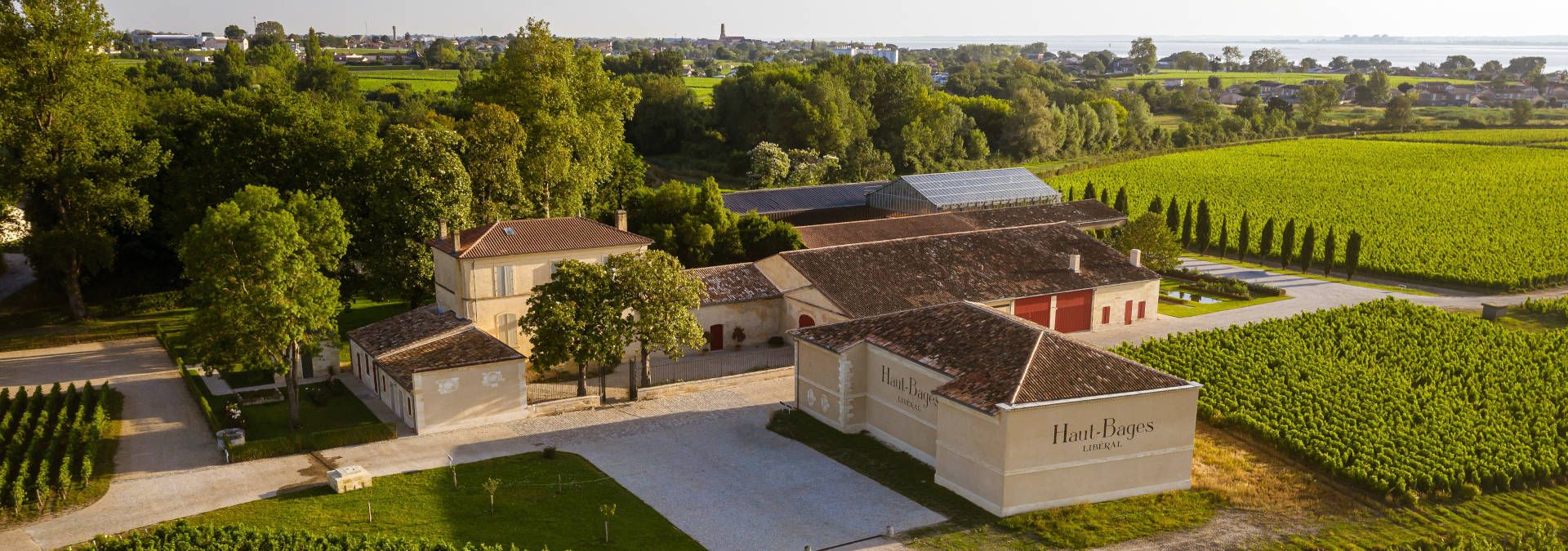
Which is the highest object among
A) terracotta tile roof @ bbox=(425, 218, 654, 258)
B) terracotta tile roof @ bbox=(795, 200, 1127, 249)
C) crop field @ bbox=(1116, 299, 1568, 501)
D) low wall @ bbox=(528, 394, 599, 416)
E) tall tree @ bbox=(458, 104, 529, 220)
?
tall tree @ bbox=(458, 104, 529, 220)

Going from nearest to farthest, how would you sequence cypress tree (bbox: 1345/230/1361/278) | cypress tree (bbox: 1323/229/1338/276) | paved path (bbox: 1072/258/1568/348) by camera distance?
paved path (bbox: 1072/258/1568/348), cypress tree (bbox: 1345/230/1361/278), cypress tree (bbox: 1323/229/1338/276)

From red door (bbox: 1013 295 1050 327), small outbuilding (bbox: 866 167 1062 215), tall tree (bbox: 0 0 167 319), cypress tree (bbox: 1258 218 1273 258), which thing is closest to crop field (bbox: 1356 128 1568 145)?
cypress tree (bbox: 1258 218 1273 258)

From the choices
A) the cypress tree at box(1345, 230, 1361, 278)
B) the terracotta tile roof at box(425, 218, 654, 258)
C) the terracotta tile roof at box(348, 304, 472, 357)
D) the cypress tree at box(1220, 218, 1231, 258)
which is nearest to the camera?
the terracotta tile roof at box(348, 304, 472, 357)

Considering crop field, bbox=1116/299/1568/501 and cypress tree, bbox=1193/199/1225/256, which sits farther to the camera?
cypress tree, bbox=1193/199/1225/256

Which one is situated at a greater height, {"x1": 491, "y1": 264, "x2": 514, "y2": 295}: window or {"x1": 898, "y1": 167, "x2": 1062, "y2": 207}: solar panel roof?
{"x1": 898, "y1": 167, "x2": 1062, "y2": 207}: solar panel roof

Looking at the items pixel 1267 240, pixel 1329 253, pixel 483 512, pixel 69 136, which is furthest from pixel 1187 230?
pixel 69 136

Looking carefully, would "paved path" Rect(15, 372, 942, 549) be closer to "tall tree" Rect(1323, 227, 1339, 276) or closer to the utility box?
the utility box
